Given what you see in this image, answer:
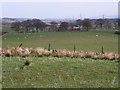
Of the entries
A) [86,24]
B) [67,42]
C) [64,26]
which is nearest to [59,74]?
[67,42]

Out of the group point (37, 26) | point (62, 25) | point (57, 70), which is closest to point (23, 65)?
point (57, 70)

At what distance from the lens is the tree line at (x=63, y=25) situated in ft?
247

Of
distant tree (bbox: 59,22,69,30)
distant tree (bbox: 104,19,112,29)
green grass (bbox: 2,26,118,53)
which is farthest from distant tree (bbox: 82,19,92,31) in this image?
green grass (bbox: 2,26,118,53)

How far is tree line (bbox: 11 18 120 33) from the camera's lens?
2968 inches

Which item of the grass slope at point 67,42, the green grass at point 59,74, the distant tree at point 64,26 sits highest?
the green grass at point 59,74

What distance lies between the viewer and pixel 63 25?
8544cm

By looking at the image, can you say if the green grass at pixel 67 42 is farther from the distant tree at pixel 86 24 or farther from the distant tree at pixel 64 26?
the distant tree at pixel 86 24

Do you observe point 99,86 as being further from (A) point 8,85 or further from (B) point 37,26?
(B) point 37,26

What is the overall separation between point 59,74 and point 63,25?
7407 centimetres

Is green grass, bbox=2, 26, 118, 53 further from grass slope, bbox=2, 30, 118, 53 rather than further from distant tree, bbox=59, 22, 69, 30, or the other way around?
distant tree, bbox=59, 22, 69, 30

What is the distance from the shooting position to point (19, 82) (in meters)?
10.4

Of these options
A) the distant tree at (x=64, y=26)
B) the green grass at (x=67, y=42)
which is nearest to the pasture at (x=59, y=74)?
the green grass at (x=67, y=42)

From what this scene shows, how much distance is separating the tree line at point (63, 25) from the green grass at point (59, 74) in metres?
58.1

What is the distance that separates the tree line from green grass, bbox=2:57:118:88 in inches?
2288
